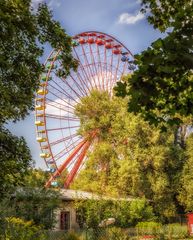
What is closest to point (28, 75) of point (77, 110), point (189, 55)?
point (189, 55)

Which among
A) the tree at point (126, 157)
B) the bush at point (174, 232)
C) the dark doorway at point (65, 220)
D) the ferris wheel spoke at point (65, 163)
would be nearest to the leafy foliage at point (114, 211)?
the dark doorway at point (65, 220)

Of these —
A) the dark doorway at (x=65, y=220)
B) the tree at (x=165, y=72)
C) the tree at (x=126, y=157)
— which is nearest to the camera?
the tree at (x=165, y=72)

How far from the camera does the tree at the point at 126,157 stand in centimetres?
3366

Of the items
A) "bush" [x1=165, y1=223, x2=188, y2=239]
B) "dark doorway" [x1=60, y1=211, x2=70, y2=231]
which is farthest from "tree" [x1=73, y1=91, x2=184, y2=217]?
"bush" [x1=165, y1=223, x2=188, y2=239]

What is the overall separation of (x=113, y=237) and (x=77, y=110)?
67.4 ft

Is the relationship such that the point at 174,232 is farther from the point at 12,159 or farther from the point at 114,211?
the point at 12,159

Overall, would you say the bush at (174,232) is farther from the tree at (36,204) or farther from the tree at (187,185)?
the tree at (36,204)

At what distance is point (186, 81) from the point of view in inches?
168

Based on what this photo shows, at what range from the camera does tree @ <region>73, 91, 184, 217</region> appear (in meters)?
33.7

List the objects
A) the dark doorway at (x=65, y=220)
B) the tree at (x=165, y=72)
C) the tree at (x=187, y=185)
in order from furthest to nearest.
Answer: the tree at (x=187, y=185) < the dark doorway at (x=65, y=220) < the tree at (x=165, y=72)

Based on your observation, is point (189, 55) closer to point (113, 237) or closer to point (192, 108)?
point (192, 108)

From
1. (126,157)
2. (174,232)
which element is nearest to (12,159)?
(174,232)

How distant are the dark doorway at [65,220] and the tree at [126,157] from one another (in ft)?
15.1

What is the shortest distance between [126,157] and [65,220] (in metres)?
8.62
